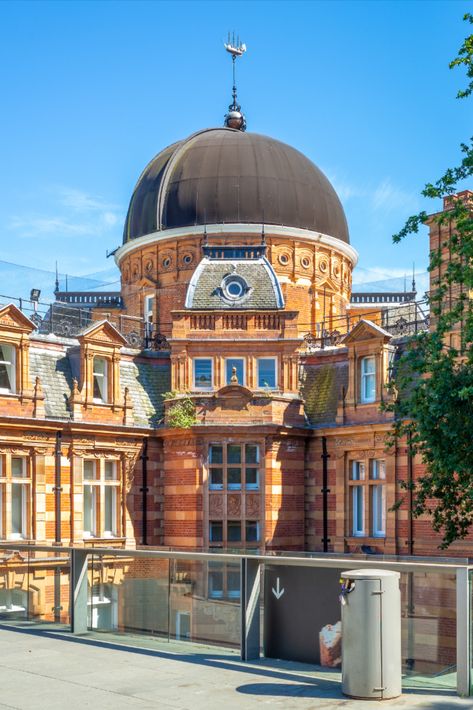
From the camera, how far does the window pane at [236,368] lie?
31.7 m

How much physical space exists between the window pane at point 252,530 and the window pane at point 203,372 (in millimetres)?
4638

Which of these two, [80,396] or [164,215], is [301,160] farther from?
[80,396]

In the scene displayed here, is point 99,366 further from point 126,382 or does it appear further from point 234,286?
point 234,286

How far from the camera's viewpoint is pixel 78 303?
1916 inches

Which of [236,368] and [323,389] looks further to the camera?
[323,389]

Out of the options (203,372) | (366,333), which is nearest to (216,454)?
(203,372)

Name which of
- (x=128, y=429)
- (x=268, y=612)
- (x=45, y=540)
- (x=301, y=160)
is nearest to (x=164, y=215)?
(x=301, y=160)

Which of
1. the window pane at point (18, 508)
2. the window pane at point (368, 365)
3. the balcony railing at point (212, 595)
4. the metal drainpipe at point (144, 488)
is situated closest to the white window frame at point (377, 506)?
the window pane at point (368, 365)

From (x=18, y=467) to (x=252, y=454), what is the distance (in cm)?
728

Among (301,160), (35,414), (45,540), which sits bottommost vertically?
(45,540)

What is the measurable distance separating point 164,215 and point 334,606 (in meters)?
30.5

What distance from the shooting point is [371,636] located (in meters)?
11.7

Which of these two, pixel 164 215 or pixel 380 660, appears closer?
pixel 380 660

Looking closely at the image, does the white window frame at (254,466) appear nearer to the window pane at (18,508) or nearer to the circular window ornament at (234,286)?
the circular window ornament at (234,286)
